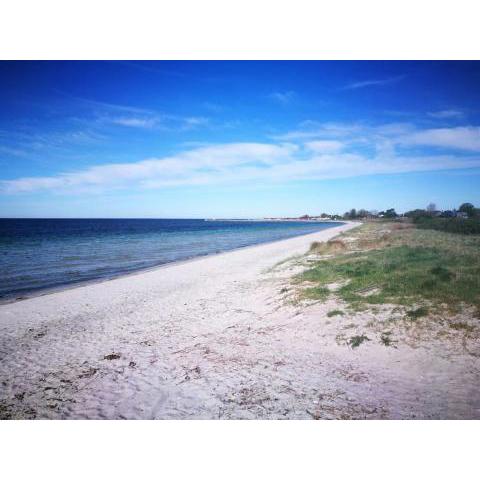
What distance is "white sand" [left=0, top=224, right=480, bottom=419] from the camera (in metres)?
5.65

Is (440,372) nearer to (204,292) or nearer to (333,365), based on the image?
(333,365)

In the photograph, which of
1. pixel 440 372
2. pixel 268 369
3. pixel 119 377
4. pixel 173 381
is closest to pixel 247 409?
pixel 268 369

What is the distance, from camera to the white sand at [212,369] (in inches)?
222

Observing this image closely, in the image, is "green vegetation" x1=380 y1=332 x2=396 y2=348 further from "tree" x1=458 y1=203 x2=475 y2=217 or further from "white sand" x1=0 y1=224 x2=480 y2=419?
"tree" x1=458 y1=203 x2=475 y2=217

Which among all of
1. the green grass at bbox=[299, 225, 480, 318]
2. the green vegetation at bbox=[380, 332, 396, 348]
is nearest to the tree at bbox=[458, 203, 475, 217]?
the green grass at bbox=[299, 225, 480, 318]

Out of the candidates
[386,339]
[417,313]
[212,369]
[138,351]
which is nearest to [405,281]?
[417,313]

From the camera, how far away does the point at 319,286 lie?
39.8ft

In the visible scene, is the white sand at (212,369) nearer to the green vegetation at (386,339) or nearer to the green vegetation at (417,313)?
the green vegetation at (386,339)

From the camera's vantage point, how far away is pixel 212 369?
23.2 ft

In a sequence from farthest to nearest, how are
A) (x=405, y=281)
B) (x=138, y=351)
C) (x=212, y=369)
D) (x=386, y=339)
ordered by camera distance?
(x=405, y=281)
(x=138, y=351)
(x=386, y=339)
(x=212, y=369)

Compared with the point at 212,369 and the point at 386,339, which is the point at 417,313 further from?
the point at 212,369

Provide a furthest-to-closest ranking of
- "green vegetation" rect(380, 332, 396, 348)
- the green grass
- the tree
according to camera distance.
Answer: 1. the tree
2. the green grass
3. "green vegetation" rect(380, 332, 396, 348)

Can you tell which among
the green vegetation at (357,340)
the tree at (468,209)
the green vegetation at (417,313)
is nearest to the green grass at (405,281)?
the green vegetation at (417,313)

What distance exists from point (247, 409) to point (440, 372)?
13.4 feet
